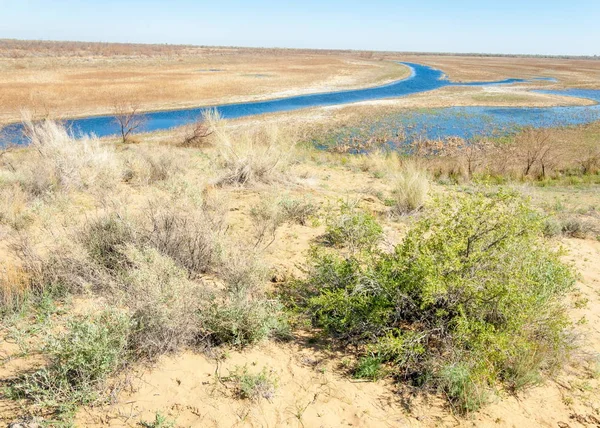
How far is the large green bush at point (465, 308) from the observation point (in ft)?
12.0

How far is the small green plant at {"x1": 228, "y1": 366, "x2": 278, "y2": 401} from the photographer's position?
3451 mm

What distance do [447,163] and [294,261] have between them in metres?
12.7

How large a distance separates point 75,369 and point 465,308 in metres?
3.67

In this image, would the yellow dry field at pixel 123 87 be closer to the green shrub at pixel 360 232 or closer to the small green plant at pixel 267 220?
the small green plant at pixel 267 220

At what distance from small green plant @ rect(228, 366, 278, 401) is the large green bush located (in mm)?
938

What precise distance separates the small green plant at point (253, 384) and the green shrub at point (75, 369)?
3.52 ft

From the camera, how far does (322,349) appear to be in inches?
163

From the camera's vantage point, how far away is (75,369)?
10.6ft

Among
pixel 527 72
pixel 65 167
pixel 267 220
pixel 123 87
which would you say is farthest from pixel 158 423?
pixel 527 72

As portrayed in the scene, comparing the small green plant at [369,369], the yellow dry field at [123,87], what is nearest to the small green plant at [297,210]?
the small green plant at [369,369]

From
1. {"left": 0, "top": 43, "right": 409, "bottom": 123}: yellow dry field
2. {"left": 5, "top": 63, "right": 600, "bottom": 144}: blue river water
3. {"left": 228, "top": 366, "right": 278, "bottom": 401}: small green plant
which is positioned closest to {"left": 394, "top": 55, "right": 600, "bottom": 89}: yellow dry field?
{"left": 0, "top": 43, "right": 409, "bottom": 123}: yellow dry field

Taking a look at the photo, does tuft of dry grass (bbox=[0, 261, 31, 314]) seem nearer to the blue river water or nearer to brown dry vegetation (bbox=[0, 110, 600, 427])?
brown dry vegetation (bbox=[0, 110, 600, 427])

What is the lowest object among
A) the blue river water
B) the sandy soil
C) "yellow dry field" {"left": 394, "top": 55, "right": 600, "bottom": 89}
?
the sandy soil

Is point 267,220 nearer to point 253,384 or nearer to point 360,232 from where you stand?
point 360,232
